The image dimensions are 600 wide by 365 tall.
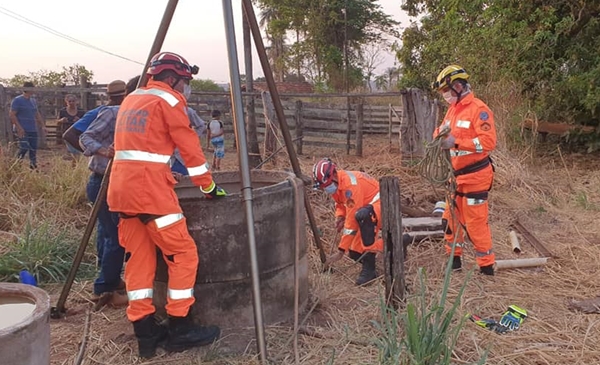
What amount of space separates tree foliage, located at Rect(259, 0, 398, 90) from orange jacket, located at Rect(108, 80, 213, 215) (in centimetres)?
2678

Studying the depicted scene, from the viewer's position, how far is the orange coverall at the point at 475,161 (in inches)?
192

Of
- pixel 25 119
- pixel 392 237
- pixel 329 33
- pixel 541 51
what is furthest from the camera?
pixel 329 33

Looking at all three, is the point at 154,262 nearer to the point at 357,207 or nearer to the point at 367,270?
the point at 357,207

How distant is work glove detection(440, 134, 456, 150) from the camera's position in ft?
16.0

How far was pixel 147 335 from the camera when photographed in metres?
3.54

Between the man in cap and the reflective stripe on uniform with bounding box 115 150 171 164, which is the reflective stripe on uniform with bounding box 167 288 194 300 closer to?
the reflective stripe on uniform with bounding box 115 150 171 164

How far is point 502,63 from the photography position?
11.5 m

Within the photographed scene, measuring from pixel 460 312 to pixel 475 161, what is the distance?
5.04 ft

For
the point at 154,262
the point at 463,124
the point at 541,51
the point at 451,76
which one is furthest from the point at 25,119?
the point at 541,51

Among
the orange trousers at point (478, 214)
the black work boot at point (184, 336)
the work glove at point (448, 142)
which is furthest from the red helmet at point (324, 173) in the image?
the black work boot at point (184, 336)

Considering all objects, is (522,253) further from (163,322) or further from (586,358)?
(163,322)

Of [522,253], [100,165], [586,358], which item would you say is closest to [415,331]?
[586,358]

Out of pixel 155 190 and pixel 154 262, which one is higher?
pixel 155 190

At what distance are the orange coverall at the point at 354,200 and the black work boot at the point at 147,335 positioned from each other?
208 cm
